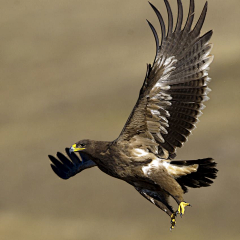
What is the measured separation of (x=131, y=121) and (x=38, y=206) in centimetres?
1660

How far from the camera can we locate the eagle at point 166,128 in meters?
12.2

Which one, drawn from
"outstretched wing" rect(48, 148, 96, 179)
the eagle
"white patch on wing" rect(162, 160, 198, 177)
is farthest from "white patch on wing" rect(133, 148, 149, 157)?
"outstretched wing" rect(48, 148, 96, 179)

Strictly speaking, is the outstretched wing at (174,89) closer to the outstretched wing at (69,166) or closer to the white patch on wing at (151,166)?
the white patch on wing at (151,166)

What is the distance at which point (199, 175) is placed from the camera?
1246 cm

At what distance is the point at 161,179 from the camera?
12.2 m

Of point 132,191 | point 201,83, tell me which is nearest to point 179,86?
point 201,83

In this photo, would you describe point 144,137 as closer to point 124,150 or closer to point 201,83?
point 124,150

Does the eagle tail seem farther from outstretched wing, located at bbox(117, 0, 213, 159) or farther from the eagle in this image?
outstretched wing, located at bbox(117, 0, 213, 159)

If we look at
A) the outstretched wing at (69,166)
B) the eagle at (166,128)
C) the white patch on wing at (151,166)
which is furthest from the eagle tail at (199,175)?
the outstretched wing at (69,166)

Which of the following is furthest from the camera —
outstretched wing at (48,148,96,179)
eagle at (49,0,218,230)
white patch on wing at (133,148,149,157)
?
outstretched wing at (48,148,96,179)

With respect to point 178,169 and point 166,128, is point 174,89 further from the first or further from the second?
point 178,169

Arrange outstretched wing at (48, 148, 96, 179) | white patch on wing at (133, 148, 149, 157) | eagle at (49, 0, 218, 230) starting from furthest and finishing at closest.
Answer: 1. outstretched wing at (48, 148, 96, 179)
2. white patch on wing at (133, 148, 149, 157)
3. eagle at (49, 0, 218, 230)

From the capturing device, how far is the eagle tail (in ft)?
40.2

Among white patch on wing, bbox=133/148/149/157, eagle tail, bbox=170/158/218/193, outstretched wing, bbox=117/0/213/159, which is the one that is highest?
outstretched wing, bbox=117/0/213/159
